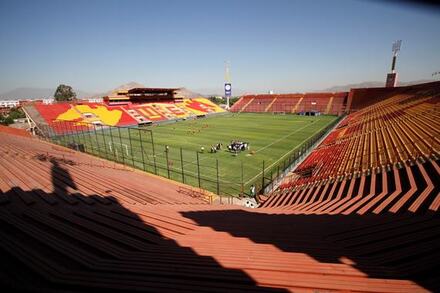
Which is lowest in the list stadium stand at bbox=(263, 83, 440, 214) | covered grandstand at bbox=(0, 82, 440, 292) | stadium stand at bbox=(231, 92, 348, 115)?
stadium stand at bbox=(231, 92, 348, 115)

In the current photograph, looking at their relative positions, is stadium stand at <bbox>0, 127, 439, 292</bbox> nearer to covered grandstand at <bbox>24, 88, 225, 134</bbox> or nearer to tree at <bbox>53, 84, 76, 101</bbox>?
covered grandstand at <bbox>24, 88, 225, 134</bbox>

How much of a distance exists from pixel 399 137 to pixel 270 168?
39.1ft

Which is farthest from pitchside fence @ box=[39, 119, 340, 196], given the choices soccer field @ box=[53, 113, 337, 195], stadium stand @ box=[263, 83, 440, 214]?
stadium stand @ box=[263, 83, 440, 214]

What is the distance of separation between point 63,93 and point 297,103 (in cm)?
11217

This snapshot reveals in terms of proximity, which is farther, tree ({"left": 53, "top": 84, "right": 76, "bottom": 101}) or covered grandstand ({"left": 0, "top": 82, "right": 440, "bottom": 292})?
tree ({"left": 53, "top": 84, "right": 76, "bottom": 101})

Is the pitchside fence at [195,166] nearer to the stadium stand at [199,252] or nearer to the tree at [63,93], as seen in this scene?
the stadium stand at [199,252]

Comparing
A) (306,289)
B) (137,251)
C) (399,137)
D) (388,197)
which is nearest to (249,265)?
(306,289)

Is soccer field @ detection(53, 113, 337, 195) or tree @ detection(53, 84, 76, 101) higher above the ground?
tree @ detection(53, 84, 76, 101)

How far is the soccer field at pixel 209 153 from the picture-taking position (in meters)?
24.5

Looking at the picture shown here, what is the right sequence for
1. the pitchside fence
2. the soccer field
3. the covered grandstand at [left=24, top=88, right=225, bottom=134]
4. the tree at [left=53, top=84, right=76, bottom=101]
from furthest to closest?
1. the tree at [left=53, top=84, right=76, bottom=101]
2. the covered grandstand at [left=24, top=88, right=225, bottom=134]
3. the soccer field
4. the pitchside fence

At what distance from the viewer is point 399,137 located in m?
19.7

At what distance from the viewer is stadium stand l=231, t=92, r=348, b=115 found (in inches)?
2931

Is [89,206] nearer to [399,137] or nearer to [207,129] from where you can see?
[399,137]

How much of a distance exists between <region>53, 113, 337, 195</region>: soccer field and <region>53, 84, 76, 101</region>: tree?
3750 inches
